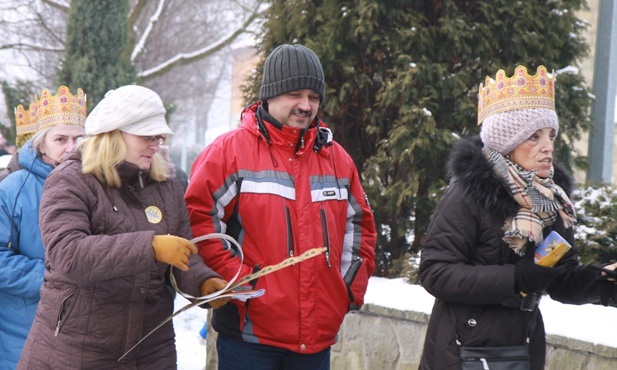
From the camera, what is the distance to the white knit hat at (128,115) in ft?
9.92

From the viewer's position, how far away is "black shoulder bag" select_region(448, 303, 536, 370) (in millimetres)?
3002

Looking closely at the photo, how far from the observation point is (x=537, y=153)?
315 centimetres

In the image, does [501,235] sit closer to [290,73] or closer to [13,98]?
[290,73]

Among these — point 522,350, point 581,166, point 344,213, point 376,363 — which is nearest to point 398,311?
point 376,363

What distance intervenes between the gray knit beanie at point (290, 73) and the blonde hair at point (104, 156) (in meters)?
0.75

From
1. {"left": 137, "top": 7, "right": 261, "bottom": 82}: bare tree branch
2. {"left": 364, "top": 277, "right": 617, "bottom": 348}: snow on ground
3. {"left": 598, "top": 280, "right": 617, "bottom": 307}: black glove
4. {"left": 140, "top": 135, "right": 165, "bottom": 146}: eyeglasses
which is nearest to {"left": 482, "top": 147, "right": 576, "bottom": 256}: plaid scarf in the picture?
{"left": 598, "top": 280, "right": 617, "bottom": 307}: black glove

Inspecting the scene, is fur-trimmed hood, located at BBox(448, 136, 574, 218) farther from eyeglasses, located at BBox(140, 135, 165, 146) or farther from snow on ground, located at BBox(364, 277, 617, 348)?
snow on ground, located at BBox(364, 277, 617, 348)

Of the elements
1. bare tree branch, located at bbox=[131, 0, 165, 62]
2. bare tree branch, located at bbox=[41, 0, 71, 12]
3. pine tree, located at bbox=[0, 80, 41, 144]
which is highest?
bare tree branch, located at bbox=[41, 0, 71, 12]

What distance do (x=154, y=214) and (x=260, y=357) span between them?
809 mm

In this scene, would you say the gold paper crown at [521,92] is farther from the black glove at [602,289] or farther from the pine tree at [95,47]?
the pine tree at [95,47]

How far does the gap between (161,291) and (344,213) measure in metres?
0.92

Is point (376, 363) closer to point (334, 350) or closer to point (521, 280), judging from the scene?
point (334, 350)

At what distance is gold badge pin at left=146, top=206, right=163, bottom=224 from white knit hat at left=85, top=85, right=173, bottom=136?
0.30 m

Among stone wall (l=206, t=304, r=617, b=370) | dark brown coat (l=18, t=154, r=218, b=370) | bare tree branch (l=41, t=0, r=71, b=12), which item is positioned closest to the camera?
dark brown coat (l=18, t=154, r=218, b=370)
